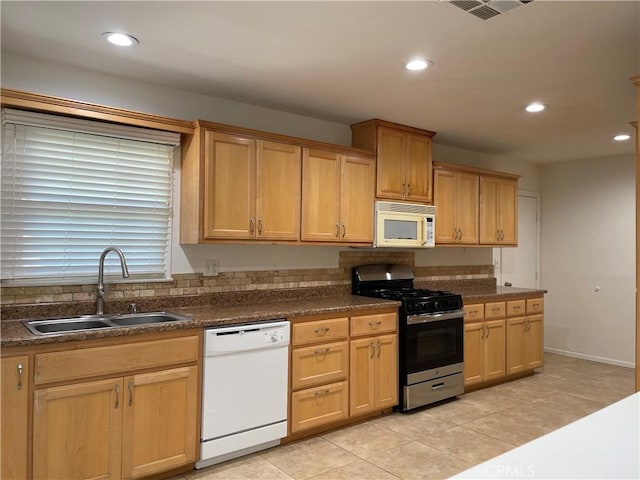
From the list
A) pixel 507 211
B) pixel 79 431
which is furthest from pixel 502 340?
pixel 79 431

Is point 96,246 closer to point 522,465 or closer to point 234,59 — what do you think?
point 234,59

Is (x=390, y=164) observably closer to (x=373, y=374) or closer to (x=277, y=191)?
(x=277, y=191)

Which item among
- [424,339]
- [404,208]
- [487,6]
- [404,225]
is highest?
[487,6]

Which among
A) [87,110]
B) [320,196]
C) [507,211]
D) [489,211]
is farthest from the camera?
[507,211]

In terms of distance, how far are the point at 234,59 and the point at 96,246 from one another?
1.47 metres

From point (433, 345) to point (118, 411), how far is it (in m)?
2.52

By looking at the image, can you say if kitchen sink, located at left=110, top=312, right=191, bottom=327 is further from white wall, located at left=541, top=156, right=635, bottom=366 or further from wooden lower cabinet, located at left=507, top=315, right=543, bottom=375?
white wall, located at left=541, top=156, right=635, bottom=366

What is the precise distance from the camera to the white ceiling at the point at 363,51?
7.37 feet

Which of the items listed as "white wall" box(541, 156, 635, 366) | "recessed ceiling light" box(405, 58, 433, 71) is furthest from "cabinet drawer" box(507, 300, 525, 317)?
"recessed ceiling light" box(405, 58, 433, 71)

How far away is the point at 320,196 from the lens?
12.2ft

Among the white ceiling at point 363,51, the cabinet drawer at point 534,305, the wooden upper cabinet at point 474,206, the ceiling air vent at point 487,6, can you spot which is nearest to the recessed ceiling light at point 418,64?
the white ceiling at point 363,51

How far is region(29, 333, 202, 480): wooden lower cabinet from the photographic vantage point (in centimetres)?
233

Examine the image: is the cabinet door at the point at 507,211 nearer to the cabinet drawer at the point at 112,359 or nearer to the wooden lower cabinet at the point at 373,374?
the wooden lower cabinet at the point at 373,374

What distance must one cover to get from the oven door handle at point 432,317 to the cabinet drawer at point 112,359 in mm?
1812
